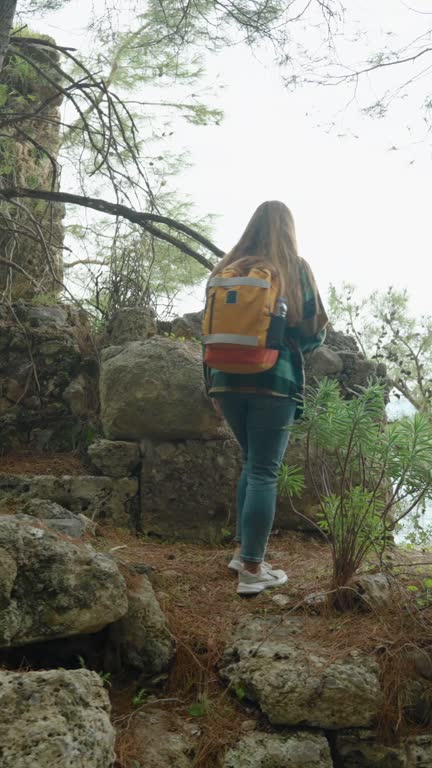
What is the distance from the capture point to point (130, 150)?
15.8ft

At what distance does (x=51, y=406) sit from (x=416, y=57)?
3741 mm

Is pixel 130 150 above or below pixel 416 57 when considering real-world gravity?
below

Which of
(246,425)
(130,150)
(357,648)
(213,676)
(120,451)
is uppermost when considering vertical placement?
(130,150)

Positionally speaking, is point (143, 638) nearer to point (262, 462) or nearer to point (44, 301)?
point (262, 462)

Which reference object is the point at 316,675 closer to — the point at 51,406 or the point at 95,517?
the point at 95,517

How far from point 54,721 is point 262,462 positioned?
1687 millimetres

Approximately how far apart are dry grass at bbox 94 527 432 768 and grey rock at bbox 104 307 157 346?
6.92 feet

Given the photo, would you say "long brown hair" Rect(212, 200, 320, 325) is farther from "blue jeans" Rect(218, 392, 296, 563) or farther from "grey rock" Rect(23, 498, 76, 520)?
"grey rock" Rect(23, 498, 76, 520)

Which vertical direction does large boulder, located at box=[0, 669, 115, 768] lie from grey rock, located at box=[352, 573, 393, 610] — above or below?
below

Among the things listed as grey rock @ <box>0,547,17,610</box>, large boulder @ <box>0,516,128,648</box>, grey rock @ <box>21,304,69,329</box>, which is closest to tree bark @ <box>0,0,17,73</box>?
grey rock @ <box>21,304,69,329</box>

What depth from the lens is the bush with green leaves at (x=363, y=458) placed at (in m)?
2.90

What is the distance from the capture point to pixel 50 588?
250 centimetres

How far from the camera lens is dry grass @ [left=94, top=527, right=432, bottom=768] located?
249cm

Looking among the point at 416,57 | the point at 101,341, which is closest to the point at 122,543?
the point at 101,341
